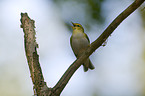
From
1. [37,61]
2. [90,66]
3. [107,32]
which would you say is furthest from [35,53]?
[90,66]

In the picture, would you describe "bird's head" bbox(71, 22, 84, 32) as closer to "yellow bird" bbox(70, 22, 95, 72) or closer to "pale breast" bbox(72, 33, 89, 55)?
"yellow bird" bbox(70, 22, 95, 72)

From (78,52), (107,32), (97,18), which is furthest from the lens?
(78,52)

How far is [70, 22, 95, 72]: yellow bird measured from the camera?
222 inches

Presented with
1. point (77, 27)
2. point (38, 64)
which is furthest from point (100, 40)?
point (77, 27)

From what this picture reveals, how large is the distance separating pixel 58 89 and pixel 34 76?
0.43m

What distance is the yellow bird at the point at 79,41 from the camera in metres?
5.64

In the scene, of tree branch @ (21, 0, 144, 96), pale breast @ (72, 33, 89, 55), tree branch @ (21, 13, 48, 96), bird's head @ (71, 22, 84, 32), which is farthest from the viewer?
bird's head @ (71, 22, 84, 32)

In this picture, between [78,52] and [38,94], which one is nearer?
[38,94]

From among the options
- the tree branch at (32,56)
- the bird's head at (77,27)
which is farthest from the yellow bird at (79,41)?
the tree branch at (32,56)

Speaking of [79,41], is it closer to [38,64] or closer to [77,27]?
[77,27]

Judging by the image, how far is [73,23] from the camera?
20.4 ft

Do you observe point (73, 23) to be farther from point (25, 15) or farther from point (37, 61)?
point (37, 61)

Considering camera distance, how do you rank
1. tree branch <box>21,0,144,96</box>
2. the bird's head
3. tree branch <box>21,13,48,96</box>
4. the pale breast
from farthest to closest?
the bird's head → the pale breast → tree branch <box>21,13,48,96</box> → tree branch <box>21,0,144,96</box>

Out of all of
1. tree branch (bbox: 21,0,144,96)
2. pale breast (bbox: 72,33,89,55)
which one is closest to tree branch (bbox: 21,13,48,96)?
tree branch (bbox: 21,0,144,96)
